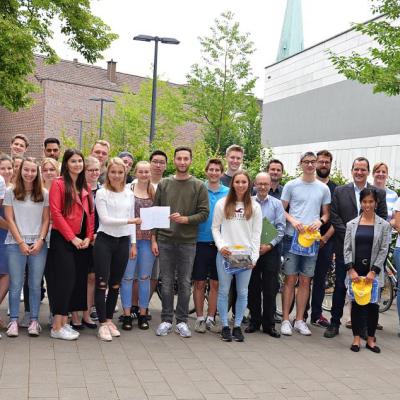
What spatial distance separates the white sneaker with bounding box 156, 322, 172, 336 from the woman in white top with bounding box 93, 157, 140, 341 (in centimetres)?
47

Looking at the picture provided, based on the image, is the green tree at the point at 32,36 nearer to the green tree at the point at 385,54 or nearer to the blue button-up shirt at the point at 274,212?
the green tree at the point at 385,54

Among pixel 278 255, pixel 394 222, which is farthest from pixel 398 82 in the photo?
pixel 278 255

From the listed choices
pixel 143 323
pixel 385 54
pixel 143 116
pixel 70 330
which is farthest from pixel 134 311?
pixel 143 116

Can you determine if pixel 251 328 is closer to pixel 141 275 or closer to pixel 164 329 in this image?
pixel 164 329

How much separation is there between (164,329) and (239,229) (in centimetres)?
142

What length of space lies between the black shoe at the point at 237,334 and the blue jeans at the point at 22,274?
220 centimetres

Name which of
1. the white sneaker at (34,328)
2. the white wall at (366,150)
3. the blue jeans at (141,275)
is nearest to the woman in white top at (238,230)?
the blue jeans at (141,275)

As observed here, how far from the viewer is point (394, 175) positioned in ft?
75.1

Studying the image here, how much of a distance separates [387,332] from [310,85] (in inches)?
989

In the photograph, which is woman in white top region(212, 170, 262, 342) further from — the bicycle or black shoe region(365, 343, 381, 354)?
the bicycle

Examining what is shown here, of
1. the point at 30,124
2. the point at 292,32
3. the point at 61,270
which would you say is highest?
the point at 292,32

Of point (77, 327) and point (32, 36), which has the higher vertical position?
point (32, 36)

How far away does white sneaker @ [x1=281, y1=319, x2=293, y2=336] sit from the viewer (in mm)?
7136

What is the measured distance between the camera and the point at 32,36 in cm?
1719
